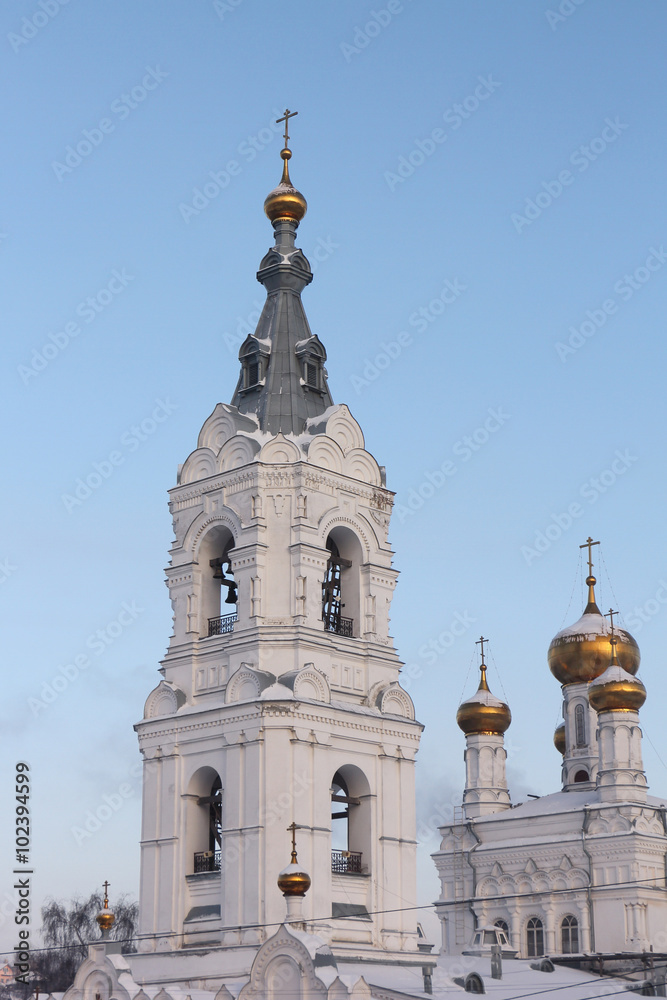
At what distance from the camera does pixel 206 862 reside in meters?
24.4

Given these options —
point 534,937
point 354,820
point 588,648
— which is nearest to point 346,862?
point 354,820

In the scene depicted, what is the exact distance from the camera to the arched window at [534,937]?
3756 cm

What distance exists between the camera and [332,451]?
26109mm

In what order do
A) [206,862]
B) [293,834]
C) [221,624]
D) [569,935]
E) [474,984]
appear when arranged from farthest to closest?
[569,935] < [221,624] < [206,862] < [474,984] < [293,834]

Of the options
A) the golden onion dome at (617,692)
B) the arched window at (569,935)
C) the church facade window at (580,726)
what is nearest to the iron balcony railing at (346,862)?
the arched window at (569,935)

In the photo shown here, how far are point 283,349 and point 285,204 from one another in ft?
9.41

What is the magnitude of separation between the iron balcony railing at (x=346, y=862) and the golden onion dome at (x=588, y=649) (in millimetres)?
17542

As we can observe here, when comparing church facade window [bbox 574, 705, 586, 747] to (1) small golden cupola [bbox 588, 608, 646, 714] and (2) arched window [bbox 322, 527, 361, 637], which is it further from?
(2) arched window [bbox 322, 527, 361, 637]

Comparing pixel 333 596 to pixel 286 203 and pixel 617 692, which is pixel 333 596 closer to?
pixel 286 203

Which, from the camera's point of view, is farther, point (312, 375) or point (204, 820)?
point (312, 375)

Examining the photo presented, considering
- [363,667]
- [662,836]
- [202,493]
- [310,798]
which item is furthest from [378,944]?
[662,836]

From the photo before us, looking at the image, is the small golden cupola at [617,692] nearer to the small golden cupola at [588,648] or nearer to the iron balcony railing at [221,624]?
the small golden cupola at [588,648]

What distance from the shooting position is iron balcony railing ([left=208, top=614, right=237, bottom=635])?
25.5m

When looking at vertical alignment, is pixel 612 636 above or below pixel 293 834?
above
